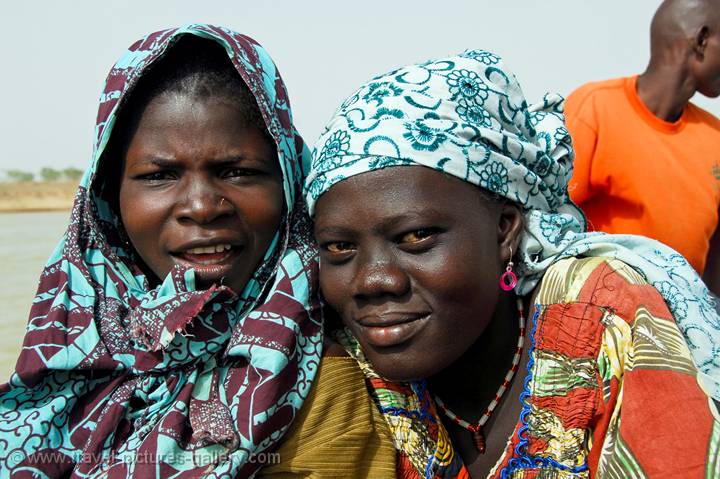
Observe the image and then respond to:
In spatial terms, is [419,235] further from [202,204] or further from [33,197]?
[33,197]

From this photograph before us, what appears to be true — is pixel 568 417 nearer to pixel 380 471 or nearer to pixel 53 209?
pixel 380 471

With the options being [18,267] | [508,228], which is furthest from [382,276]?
[18,267]

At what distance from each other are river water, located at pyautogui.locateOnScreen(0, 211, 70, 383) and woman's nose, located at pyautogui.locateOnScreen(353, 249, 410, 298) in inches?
163

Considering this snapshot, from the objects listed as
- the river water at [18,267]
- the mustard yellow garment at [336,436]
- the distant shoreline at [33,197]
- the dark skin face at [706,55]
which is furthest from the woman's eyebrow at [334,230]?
the distant shoreline at [33,197]

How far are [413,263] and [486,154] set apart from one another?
1.33 feet

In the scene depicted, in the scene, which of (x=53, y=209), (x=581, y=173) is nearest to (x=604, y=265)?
(x=581, y=173)

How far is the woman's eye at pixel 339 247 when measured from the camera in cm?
215

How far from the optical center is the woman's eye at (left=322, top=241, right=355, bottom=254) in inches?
84.6

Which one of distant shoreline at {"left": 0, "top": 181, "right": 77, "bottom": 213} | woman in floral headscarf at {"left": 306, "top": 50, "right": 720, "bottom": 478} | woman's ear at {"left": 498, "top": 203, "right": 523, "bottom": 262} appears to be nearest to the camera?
woman in floral headscarf at {"left": 306, "top": 50, "right": 720, "bottom": 478}

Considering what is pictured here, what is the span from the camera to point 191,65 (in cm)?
238

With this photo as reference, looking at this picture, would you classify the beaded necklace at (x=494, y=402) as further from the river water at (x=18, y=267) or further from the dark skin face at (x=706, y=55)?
the river water at (x=18, y=267)

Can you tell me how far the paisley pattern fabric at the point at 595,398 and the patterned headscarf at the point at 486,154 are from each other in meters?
0.10

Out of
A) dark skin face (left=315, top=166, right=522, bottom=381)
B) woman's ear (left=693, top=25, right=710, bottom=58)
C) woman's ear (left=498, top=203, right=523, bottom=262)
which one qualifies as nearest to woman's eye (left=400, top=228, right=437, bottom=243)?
dark skin face (left=315, top=166, right=522, bottom=381)

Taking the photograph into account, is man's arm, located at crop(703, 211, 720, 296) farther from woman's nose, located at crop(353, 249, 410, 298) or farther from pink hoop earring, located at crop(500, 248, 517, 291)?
woman's nose, located at crop(353, 249, 410, 298)
